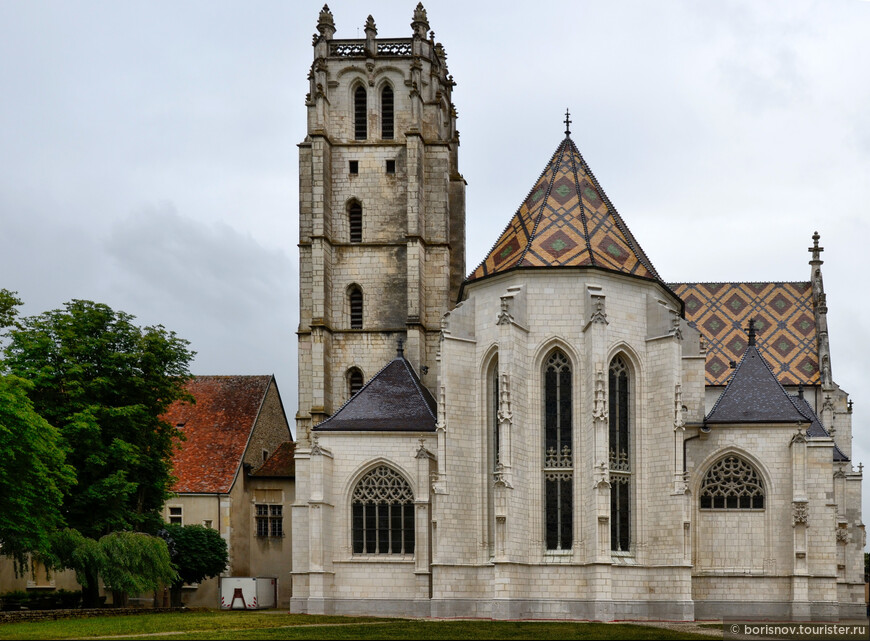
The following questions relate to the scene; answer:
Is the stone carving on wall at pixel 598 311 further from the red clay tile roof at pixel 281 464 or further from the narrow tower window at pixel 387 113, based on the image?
the red clay tile roof at pixel 281 464

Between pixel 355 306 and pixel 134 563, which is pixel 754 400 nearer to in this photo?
pixel 355 306

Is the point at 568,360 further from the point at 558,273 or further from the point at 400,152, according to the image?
the point at 400,152

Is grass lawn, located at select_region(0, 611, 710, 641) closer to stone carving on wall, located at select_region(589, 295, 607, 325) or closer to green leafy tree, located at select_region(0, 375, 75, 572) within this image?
green leafy tree, located at select_region(0, 375, 75, 572)

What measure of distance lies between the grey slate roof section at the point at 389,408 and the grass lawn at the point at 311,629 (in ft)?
21.8

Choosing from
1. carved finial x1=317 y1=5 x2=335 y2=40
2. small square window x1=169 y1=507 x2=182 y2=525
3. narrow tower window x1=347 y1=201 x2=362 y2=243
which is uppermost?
carved finial x1=317 y1=5 x2=335 y2=40

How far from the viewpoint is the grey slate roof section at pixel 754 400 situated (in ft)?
124

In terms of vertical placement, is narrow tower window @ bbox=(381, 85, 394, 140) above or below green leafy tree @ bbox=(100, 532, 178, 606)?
above

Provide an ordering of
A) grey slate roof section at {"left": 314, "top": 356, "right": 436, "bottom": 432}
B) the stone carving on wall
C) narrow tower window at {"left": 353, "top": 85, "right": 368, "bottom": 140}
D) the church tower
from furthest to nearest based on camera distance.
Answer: narrow tower window at {"left": 353, "top": 85, "right": 368, "bottom": 140}
the church tower
grey slate roof section at {"left": 314, "top": 356, "right": 436, "bottom": 432}
the stone carving on wall

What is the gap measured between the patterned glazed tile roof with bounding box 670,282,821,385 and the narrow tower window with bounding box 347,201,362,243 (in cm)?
1374

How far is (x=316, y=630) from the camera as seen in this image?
29344 mm

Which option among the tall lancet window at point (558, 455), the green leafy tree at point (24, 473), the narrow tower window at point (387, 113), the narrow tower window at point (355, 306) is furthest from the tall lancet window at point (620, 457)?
the narrow tower window at point (387, 113)

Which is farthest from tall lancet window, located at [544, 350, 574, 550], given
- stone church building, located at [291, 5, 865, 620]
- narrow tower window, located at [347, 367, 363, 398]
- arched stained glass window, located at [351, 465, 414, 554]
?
narrow tower window, located at [347, 367, 363, 398]

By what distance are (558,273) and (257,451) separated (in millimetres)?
21773

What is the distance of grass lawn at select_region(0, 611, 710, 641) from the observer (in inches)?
1059
